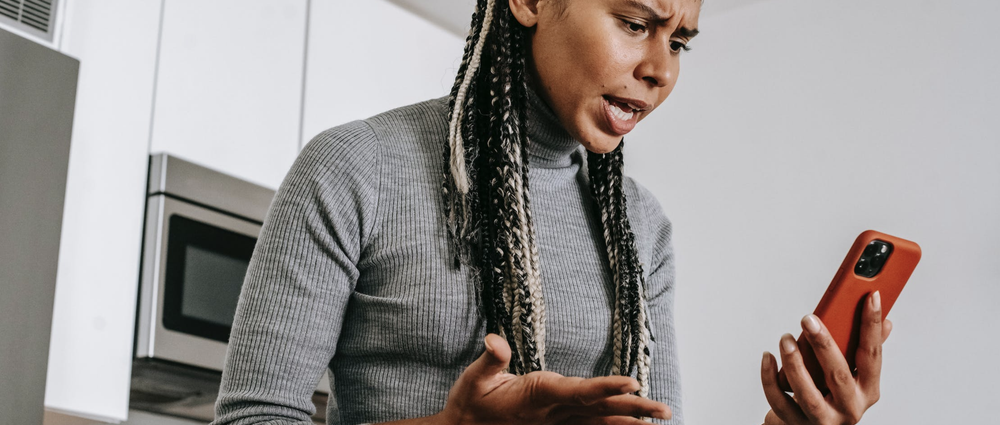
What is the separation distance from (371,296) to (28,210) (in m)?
1.00

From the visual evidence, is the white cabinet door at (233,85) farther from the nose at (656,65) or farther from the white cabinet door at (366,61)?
the nose at (656,65)

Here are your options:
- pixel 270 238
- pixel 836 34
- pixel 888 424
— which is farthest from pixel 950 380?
pixel 270 238

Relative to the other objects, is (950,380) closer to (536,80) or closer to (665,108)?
(665,108)

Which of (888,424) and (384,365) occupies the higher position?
(384,365)

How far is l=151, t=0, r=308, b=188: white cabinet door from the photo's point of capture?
2.05m

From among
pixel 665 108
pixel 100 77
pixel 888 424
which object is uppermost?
pixel 665 108

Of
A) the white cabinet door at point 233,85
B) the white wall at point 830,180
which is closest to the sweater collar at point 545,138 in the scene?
the white cabinet door at point 233,85

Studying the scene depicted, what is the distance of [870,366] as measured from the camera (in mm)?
858

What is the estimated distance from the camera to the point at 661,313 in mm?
1085

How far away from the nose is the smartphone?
0.25 metres

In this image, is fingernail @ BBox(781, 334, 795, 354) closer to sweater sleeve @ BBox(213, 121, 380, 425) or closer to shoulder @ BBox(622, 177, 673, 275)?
shoulder @ BBox(622, 177, 673, 275)

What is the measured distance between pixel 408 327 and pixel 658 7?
0.41m

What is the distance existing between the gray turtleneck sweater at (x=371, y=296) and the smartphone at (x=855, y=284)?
21 centimetres

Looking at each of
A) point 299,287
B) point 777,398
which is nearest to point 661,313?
point 777,398
